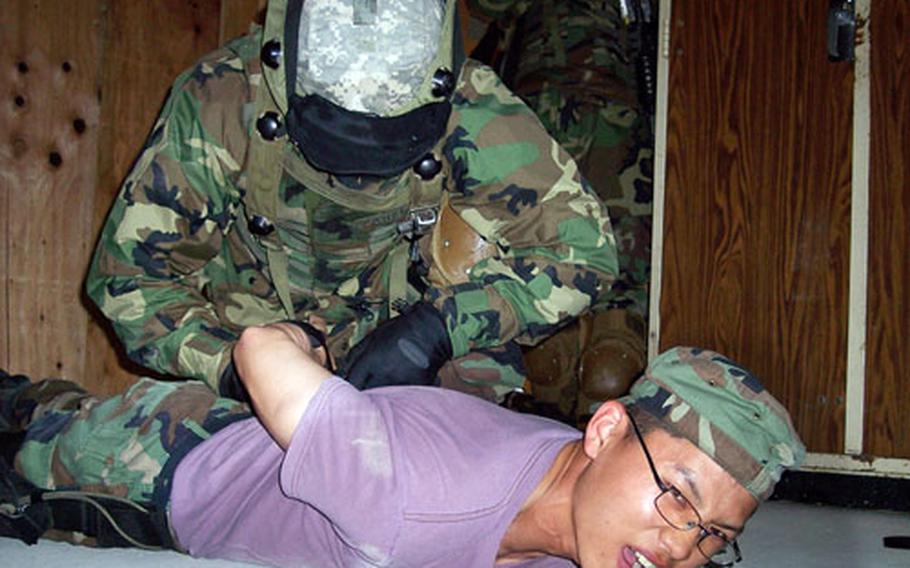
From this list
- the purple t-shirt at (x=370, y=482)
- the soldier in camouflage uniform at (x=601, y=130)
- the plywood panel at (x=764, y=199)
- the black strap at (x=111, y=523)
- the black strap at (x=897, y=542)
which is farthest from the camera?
the soldier in camouflage uniform at (x=601, y=130)

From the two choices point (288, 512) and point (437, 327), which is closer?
point (288, 512)

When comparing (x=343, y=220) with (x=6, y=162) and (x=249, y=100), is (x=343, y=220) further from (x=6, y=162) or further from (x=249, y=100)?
(x=6, y=162)

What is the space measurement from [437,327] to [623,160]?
1.42 metres

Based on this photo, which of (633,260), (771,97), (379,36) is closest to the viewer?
(379,36)

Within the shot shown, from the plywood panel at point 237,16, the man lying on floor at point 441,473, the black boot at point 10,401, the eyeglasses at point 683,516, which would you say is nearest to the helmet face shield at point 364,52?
Result: the man lying on floor at point 441,473

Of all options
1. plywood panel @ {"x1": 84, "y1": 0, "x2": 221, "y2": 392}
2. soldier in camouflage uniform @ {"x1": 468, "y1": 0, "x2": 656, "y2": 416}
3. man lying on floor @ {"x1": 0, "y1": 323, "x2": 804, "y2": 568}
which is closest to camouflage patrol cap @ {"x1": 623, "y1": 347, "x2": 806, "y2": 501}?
man lying on floor @ {"x1": 0, "y1": 323, "x2": 804, "y2": 568}

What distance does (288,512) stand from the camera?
1.15 meters

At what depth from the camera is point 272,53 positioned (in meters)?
1.31

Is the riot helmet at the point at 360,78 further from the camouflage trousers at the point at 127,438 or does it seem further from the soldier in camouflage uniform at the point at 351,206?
the camouflage trousers at the point at 127,438

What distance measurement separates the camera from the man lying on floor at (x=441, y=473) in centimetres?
99

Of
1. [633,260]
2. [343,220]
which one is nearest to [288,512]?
[343,220]

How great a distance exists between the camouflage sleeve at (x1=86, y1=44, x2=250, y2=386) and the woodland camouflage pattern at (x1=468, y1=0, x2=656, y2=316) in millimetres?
1325

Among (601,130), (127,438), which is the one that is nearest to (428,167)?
(127,438)

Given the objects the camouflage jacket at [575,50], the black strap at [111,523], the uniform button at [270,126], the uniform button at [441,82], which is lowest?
the black strap at [111,523]
